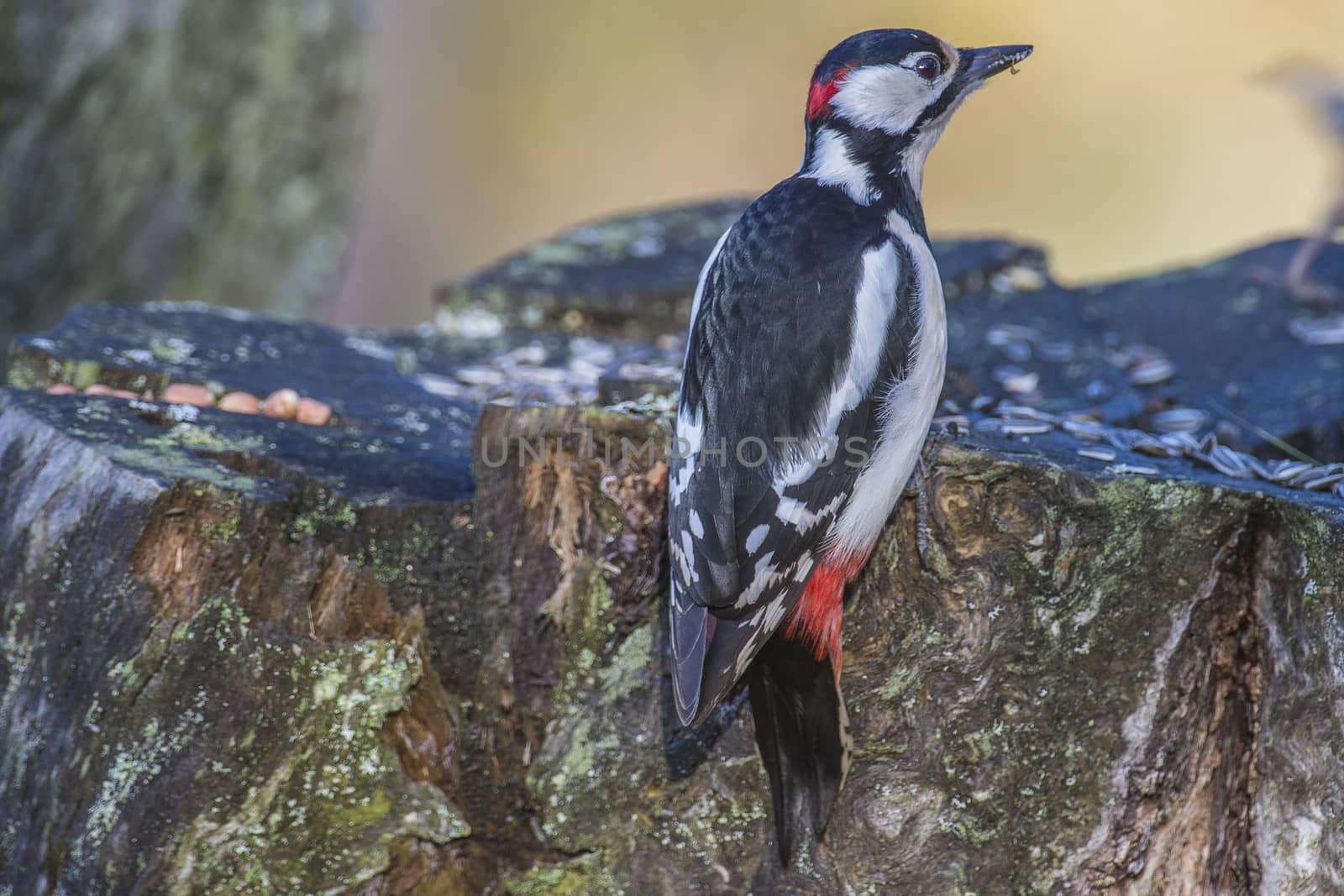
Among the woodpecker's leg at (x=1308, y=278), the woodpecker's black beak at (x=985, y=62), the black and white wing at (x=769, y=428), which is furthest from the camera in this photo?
the woodpecker's leg at (x=1308, y=278)

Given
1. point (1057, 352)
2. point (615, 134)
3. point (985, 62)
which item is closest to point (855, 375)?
point (985, 62)

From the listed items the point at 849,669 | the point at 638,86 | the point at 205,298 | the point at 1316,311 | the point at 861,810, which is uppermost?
the point at 638,86

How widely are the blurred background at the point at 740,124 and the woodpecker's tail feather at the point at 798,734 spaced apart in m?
7.14

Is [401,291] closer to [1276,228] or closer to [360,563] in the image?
[1276,228]

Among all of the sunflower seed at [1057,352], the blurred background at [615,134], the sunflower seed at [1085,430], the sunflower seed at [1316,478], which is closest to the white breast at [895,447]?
the sunflower seed at [1085,430]

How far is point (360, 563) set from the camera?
2.46m

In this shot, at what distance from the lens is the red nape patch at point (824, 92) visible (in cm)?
260

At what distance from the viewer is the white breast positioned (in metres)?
2.22

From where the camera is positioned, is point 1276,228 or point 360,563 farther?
point 1276,228

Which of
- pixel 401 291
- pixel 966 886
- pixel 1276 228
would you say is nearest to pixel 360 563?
pixel 966 886

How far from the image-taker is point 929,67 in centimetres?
260

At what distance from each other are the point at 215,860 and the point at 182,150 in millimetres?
4993

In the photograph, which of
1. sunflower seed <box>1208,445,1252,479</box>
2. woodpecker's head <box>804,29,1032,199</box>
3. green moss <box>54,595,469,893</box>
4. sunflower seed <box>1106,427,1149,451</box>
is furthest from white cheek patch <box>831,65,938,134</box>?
green moss <box>54,595,469,893</box>

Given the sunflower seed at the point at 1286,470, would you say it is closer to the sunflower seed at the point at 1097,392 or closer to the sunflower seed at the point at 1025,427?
the sunflower seed at the point at 1025,427
